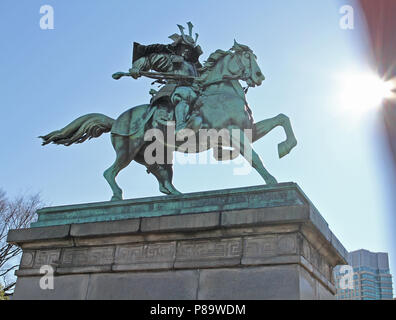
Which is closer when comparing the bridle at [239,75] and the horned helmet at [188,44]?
the bridle at [239,75]

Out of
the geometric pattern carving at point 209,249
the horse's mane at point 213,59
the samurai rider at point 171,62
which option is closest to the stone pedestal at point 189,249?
the geometric pattern carving at point 209,249

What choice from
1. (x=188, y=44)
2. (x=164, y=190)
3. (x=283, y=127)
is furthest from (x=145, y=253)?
(x=188, y=44)

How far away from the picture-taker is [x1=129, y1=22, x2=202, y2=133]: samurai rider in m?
8.95

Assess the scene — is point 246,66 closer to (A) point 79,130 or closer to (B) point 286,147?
(B) point 286,147

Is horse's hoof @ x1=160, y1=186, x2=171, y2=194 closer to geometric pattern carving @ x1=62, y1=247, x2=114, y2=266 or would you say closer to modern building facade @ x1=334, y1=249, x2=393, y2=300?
geometric pattern carving @ x1=62, y1=247, x2=114, y2=266

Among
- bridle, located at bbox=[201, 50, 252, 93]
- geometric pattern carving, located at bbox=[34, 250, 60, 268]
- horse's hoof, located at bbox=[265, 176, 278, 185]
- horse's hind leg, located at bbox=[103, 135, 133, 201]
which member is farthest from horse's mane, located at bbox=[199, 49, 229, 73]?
geometric pattern carving, located at bbox=[34, 250, 60, 268]

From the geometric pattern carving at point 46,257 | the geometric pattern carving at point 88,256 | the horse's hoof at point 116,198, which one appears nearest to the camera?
the geometric pattern carving at point 88,256

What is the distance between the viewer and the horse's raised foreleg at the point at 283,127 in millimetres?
7906

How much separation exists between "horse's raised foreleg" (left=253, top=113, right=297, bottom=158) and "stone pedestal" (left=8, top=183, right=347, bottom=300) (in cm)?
130

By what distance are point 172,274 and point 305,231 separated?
1.78 meters

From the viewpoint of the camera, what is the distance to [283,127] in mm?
8125

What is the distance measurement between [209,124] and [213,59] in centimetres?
152

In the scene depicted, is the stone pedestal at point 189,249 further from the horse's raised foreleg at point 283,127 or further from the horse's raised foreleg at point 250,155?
the horse's raised foreleg at point 283,127
